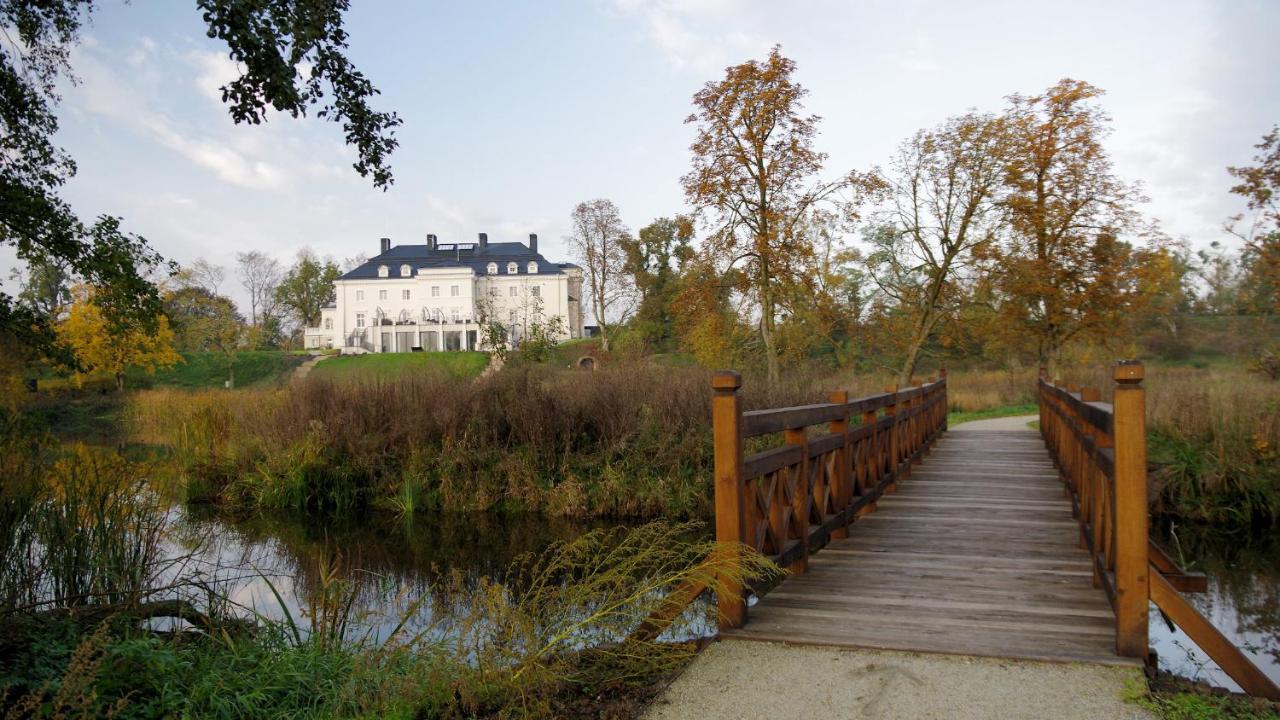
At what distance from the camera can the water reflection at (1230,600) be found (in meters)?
5.25

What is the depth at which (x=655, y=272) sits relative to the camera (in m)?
48.2

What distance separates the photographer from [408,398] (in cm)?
1334

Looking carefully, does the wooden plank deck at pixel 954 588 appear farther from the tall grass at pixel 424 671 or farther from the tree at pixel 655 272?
the tree at pixel 655 272

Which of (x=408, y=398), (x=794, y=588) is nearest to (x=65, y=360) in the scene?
(x=408, y=398)

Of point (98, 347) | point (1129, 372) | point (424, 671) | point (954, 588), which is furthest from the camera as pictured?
point (98, 347)

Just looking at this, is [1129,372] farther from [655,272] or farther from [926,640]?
[655,272]

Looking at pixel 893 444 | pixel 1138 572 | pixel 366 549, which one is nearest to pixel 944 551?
pixel 1138 572

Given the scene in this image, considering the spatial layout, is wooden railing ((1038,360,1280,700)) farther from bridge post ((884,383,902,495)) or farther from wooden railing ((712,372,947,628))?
bridge post ((884,383,902,495))

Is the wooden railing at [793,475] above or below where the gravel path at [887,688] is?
above

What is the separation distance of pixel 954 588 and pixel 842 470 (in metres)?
1.55

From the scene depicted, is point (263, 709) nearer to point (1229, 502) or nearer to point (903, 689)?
point (903, 689)

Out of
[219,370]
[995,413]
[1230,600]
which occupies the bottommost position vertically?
[1230,600]

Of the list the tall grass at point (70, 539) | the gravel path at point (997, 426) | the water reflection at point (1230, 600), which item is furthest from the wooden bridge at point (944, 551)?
the gravel path at point (997, 426)

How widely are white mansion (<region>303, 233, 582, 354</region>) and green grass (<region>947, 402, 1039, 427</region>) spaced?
37.3 meters
